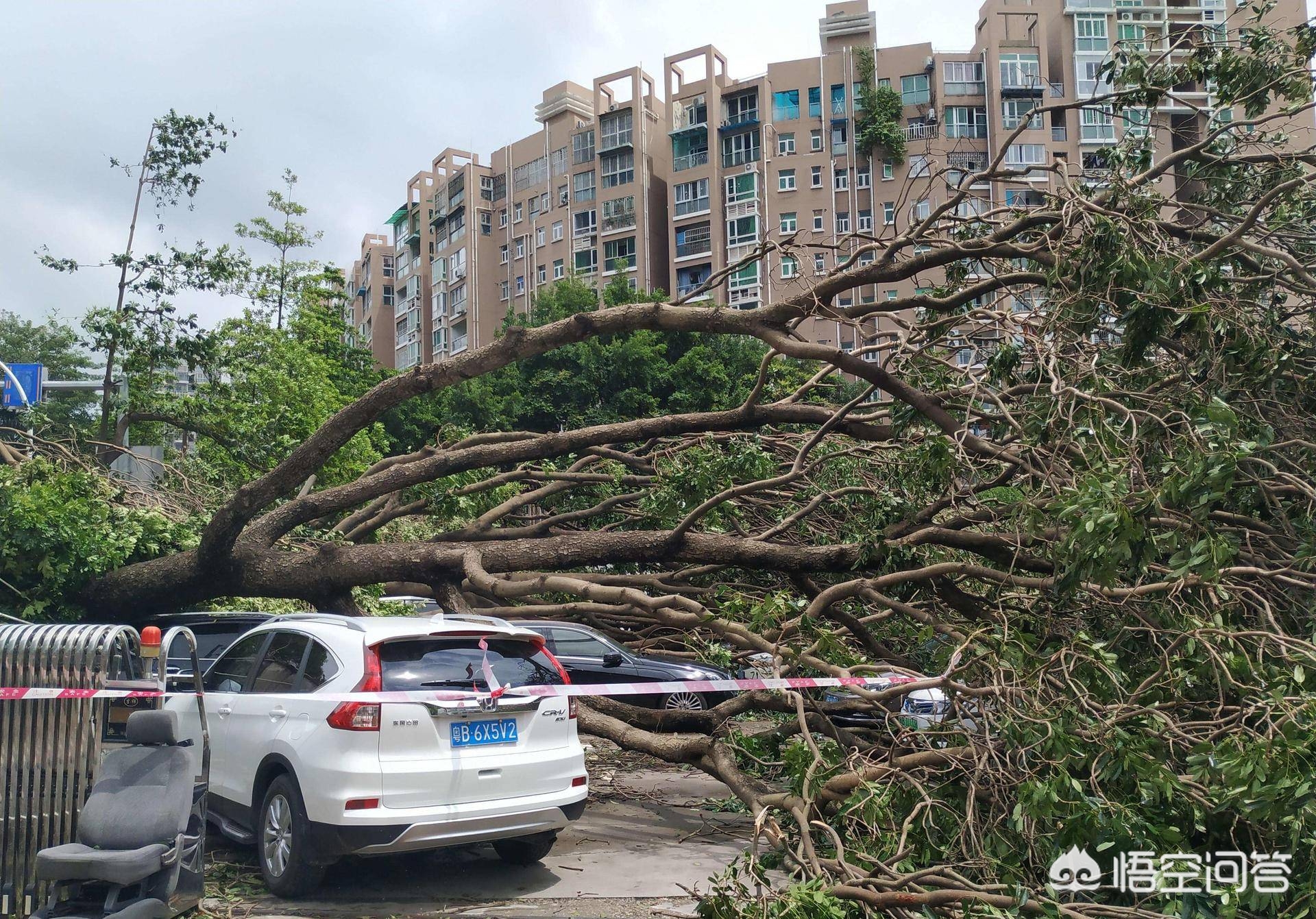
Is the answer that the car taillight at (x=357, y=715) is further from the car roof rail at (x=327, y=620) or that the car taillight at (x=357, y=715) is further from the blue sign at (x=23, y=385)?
the blue sign at (x=23, y=385)

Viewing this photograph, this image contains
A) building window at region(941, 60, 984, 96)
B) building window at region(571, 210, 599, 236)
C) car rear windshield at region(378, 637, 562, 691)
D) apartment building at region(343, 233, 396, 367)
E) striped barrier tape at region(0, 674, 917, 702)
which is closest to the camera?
striped barrier tape at region(0, 674, 917, 702)

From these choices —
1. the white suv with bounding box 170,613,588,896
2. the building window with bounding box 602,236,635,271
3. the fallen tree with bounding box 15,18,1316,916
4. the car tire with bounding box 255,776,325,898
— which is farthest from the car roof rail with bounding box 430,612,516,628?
the building window with bounding box 602,236,635,271

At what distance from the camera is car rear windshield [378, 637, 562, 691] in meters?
5.72

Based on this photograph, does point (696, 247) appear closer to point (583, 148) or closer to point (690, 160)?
point (690, 160)

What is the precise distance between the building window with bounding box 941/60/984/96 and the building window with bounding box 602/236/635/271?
1762cm

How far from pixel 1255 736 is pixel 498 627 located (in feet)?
13.2

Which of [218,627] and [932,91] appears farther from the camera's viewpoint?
[932,91]

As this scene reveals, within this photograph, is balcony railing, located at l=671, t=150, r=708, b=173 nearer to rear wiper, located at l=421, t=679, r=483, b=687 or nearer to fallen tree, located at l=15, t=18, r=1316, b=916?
fallen tree, located at l=15, t=18, r=1316, b=916

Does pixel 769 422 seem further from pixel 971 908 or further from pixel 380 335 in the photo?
pixel 380 335

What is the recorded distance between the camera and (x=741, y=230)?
1967 inches

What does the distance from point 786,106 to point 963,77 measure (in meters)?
8.47

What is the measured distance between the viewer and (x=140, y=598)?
412 inches

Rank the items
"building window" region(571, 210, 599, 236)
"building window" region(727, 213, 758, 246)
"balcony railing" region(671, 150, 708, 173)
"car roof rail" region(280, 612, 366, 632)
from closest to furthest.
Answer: "car roof rail" region(280, 612, 366, 632) → "building window" region(727, 213, 758, 246) → "balcony railing" region(671, 150, 708, 173) → "building window" region(571, 210, 599, 236)

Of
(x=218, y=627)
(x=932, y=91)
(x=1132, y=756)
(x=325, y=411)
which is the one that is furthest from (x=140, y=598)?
(x=932, y=91)
